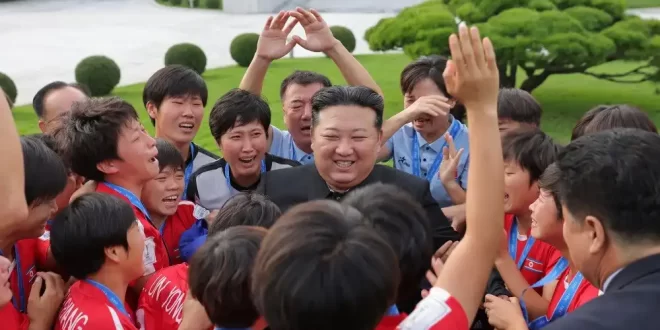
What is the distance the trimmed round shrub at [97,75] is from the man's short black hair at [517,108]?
10989mm

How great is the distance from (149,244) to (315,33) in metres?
1.67

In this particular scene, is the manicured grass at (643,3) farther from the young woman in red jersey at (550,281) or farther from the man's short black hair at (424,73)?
the young woman in red jersey at (550,281)

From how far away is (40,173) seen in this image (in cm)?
258

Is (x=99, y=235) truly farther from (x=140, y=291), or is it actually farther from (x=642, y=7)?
(x=642, y=7)

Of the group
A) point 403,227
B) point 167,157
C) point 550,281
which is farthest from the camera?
point 167,157

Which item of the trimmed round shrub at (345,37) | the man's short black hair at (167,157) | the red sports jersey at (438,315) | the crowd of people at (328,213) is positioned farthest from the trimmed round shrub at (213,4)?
the red sports jersey at (438,315)

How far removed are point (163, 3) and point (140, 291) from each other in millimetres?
31610

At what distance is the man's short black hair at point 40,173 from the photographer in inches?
101

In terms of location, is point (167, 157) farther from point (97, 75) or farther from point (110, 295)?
point (97, 75)

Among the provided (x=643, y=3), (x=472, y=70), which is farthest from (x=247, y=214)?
(x=643, y=3)

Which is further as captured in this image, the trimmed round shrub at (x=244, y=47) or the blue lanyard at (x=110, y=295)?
the trimmed round shrub at (x=244, y=47)

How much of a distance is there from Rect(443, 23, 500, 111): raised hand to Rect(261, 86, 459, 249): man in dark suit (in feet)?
4.29

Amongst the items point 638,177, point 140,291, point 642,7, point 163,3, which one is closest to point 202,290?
point 140,291

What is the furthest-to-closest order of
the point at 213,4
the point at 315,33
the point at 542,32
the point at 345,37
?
the point at 213,4
the point at 345,37
the point at 542,32
the point at 315,33
